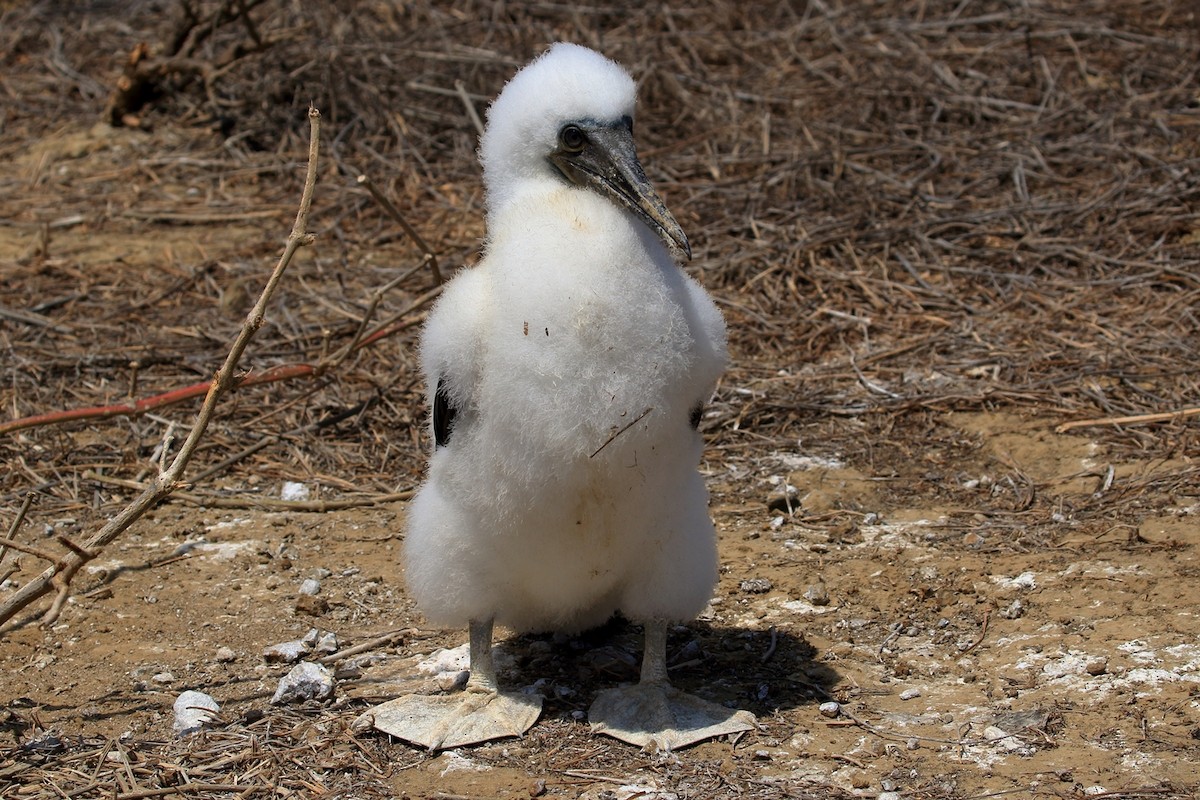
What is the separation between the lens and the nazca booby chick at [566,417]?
11.1 feet

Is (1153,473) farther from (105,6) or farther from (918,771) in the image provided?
(105,6)

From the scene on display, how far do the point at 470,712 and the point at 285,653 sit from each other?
0.76 m

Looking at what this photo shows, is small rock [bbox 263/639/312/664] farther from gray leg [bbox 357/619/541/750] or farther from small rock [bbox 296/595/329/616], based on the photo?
gray leg [bbox 357/619/541/750]

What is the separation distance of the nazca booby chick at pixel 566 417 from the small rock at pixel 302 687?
0.73ft

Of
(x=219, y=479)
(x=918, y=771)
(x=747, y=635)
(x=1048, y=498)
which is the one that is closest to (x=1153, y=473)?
(x=1048, y=498)

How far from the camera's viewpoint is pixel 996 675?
3961 mm

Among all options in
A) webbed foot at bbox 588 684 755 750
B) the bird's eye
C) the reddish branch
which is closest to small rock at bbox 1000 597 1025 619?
webbed foot at bbox 588 684 755 750

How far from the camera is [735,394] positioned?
602 centimetres

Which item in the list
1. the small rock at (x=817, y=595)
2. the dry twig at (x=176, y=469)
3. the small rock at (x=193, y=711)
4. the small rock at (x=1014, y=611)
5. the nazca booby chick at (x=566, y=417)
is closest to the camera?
the nazca booby chick at (x=566, y=417)

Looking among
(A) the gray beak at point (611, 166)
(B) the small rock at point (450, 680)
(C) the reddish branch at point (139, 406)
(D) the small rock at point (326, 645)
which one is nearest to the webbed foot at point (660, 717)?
(B) the small rock at point (450, 680)

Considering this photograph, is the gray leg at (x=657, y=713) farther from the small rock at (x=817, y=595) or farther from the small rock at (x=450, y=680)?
the small rock at (x=817, y=595)

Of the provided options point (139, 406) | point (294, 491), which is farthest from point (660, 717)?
point (139, 406)

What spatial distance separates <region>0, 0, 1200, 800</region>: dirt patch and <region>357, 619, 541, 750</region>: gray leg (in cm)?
7

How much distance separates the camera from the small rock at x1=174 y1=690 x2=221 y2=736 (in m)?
3.84
